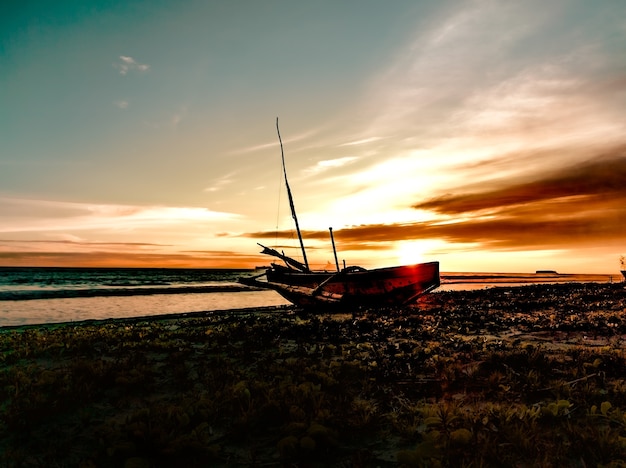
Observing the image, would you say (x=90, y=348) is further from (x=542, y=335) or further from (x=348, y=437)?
(x=542, y=335)

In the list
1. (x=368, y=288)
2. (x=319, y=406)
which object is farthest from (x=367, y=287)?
(x=319, y=406)

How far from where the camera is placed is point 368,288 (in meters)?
21.4

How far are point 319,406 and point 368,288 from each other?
16.4 m

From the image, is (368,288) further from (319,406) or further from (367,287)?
(319,406)

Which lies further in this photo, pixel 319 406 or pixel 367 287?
pixel 367 287

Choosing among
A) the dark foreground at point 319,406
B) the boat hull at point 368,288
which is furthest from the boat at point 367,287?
the dark foreground at point 319,406

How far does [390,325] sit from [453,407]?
31.5 ft

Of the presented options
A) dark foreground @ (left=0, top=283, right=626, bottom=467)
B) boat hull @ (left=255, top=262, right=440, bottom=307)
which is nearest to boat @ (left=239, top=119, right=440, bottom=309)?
boat hull @ (left=255, top=262, right=440, bottom=307)

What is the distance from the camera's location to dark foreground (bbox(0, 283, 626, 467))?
13.9 feet

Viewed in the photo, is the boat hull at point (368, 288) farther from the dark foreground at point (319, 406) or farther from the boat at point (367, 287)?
the dark foreground at point (319, 406)

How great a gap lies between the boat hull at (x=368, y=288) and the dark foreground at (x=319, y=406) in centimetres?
1067

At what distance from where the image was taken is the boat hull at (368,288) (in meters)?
20.8

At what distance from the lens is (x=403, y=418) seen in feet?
17.0

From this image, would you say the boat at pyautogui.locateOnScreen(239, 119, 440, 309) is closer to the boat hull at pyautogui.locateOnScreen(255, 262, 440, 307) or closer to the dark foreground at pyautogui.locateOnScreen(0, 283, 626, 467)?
the boat hull at pyautogui.locateOnScreen(255, 262, 440, 307)
